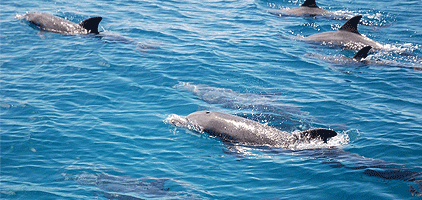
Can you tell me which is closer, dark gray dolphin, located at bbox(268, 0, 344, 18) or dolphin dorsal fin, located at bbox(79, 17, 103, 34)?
dolphin dorsal fin, located at bbox(79, 17, 103, 34)

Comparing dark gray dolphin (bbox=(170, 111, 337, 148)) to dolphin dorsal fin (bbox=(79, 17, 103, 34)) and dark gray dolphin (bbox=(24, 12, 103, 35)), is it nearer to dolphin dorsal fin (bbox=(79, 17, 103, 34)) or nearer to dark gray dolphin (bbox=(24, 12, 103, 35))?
dolphin dorsal fin (bbox=(79, 17, 103, 34))

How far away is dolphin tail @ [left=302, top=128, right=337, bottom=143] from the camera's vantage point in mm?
10727

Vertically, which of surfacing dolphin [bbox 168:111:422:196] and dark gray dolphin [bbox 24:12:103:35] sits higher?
dark gray dolphin [bbox 24:12:103:35]

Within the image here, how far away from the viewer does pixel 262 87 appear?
49.5 ft

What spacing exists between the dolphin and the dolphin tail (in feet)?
30.3

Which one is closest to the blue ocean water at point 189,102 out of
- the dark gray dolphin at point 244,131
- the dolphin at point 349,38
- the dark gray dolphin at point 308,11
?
the dark gray dolphin at point 244,131

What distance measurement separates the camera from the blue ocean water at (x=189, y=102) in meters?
9.59

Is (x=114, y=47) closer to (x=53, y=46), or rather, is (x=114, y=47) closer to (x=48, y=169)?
(x=53, y=46)

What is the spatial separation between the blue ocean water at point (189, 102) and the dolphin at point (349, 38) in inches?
21.6

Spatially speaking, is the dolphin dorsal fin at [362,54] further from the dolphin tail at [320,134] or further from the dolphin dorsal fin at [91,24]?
the dolphin dorsal fin at [91,24]

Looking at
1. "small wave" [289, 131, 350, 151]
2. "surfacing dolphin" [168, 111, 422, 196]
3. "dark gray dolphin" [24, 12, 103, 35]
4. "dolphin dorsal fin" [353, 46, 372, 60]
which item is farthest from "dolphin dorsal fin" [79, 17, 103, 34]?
"small wave" [289, 131, 350, 151]

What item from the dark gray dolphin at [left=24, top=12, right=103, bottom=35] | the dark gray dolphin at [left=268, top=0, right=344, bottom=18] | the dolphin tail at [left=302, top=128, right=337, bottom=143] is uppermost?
the dark gray dolphin at [left=268, top=0, right=344, bottom=18]

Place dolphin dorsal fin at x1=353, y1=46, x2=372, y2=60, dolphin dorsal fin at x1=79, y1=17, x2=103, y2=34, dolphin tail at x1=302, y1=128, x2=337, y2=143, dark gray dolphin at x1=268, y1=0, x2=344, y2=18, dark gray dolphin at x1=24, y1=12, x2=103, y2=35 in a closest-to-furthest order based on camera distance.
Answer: dolphin tail at x1=302, y1=128, x2=337, y2=143 → dolphin dorsal fin at x1=353, y1=46, x2=372, y2=60 → dolphin dorsal fin at x1=79, y1=17, x2=103, y2=34 → dark gray dolphin at x1=24, y1=12, x2=103, y2=35 → dark gray dolphin at x1=268, y1=0, x2=344, y2=18

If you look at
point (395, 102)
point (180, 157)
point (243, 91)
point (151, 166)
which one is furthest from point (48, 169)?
point (395, 102)
